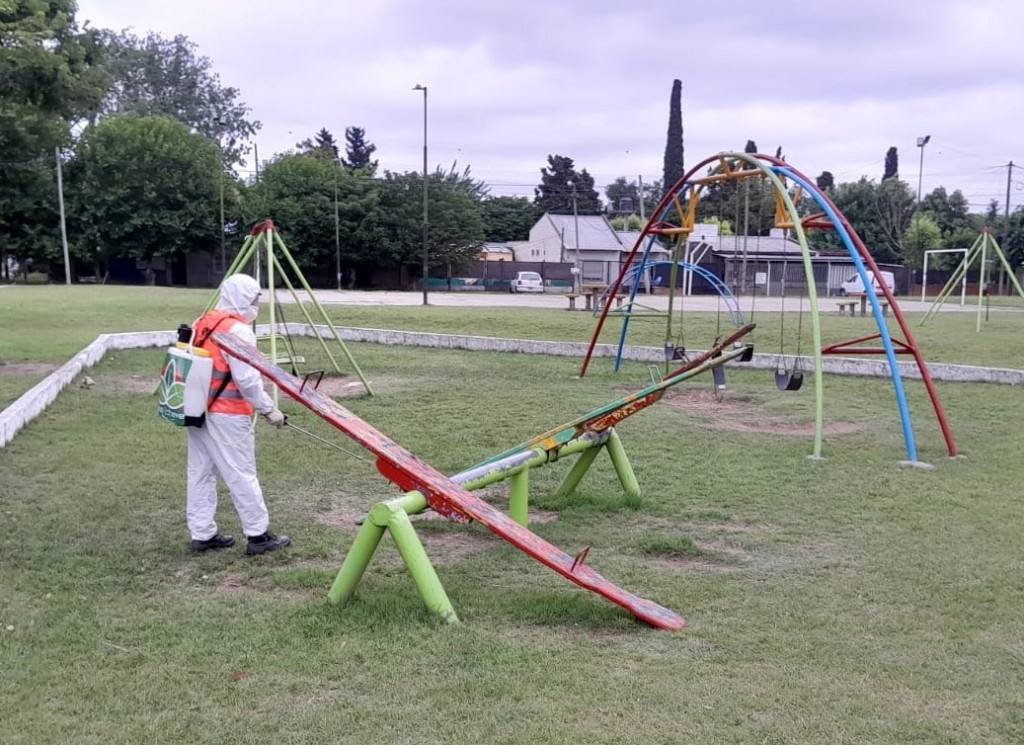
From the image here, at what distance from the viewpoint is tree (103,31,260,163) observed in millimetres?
61562

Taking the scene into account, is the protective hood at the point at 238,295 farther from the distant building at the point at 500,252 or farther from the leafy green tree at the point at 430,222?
the distant building at the point at 500,252

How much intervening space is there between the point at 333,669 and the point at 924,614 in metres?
2.85

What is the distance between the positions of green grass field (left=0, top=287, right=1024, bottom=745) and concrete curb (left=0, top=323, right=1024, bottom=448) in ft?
2.71

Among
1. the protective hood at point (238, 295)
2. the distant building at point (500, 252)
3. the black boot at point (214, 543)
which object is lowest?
the black boot at point (214, 543)

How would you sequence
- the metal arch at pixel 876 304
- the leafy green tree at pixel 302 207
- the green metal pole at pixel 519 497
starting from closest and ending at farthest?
the green metal pole at pixel 519 497, the metal arch at pixel 876 304, the leafy green tree at pixel 302 207

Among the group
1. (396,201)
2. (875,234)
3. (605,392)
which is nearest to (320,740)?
(605,392)

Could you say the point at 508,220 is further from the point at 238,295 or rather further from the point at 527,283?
the point at 238,295

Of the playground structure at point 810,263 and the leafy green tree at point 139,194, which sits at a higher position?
the leafy green tree at point 139,194

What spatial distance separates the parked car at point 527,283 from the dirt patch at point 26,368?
34954 millimetres

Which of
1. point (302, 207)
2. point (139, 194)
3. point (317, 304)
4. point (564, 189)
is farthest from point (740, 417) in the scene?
point (564, 189)

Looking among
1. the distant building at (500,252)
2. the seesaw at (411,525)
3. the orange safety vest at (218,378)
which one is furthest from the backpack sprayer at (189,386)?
the distant building at (500,252)

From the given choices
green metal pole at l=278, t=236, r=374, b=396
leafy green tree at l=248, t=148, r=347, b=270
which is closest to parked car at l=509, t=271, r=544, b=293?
leafy green tree at l=248, t=148, r=347, b=270

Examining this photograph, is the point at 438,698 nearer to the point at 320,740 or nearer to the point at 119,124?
the point at 320,740

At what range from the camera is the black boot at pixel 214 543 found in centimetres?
548
